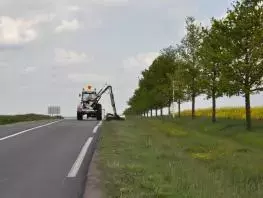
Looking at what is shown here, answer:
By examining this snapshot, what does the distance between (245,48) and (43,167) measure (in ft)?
65.5

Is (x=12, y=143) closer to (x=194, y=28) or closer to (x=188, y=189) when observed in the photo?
(x=188, y=189)

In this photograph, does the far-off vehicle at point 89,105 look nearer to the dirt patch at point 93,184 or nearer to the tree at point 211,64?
the tree at point 211,64

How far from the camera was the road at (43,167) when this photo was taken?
9.93m

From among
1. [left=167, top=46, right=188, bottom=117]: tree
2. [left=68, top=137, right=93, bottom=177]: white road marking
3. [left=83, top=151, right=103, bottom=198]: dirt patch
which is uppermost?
[left=167, top=46, right=188, bottom=117]: tree

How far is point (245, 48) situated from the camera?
101 ft

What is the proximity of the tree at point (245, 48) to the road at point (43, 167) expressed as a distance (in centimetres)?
1245

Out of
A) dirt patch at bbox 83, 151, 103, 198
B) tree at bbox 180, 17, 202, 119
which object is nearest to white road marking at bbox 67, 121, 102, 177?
dirt patch at bbox 83, 151, 103, 198

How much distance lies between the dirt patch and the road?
0.13m

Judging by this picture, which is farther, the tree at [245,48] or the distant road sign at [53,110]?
the distant road sign at [53,110]

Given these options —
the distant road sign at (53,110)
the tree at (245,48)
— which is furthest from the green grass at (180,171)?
the distant road sign at (53,110)

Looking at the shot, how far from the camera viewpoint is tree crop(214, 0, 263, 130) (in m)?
30.3

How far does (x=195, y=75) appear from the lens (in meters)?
47.0

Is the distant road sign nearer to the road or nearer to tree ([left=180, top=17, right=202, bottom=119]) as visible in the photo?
tree ([left=180, top=17, right=202, bottom=119])

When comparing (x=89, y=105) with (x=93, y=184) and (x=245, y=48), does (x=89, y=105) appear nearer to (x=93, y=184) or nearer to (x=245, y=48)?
(x=245, y=48)
